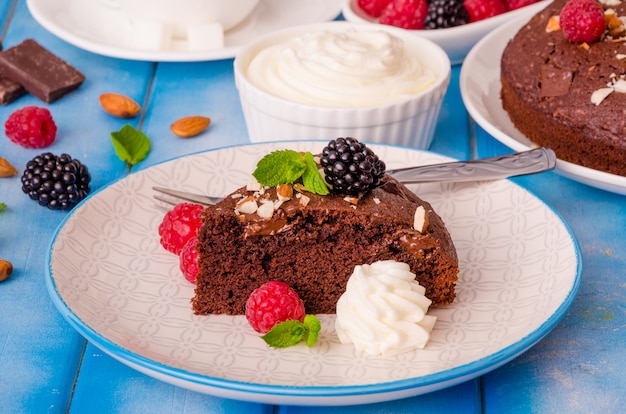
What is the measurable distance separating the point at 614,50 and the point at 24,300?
1.86 m

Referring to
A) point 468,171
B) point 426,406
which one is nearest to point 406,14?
point 468,171

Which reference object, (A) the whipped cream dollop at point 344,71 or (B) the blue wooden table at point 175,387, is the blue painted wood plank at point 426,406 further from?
(A) the whipped cream dollop at point 344,71

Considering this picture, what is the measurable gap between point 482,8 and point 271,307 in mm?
1855

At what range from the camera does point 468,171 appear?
2426 millimetres

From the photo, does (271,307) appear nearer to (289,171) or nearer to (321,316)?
(321,316)

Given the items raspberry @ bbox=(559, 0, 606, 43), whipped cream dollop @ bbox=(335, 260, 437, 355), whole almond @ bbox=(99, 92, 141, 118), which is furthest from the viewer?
whole almond @ bbox=(99, 92, 141, 118)

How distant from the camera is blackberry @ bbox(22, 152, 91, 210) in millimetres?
2604

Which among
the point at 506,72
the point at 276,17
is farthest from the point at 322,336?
the point at 276,17

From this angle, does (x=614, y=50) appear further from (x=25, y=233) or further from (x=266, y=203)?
(x=25, y=233)

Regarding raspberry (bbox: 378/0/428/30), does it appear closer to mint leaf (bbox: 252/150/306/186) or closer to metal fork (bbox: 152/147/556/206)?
metal fork (bbox: 152/147/556/206)

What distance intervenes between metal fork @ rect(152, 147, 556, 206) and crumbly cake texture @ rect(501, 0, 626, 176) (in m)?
0.20

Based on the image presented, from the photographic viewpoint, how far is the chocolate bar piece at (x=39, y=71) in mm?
3201

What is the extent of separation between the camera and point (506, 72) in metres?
2.84

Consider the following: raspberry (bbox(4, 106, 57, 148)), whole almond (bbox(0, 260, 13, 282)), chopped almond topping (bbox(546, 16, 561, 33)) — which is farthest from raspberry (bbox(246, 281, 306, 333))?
chopped almond topping (bbox(546, 16, 561, 33))
